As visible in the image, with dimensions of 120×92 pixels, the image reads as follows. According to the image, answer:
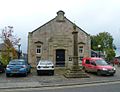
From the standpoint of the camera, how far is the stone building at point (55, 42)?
155 feet

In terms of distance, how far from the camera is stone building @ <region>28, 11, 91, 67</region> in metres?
47.1

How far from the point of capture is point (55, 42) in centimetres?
4750

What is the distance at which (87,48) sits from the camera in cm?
4856

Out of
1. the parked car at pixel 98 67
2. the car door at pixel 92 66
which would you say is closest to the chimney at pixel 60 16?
the parked car at pixel 98 67

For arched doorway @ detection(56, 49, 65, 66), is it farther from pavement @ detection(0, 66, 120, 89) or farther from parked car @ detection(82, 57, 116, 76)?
pavement @ detection(0, 66, 120, 89)

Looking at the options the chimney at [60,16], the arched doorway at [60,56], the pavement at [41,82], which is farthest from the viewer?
the chimney at [60,16]

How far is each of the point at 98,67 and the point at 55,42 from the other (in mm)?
17767

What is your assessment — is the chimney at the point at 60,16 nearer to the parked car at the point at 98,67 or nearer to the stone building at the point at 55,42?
the stone building at the point at 55,42

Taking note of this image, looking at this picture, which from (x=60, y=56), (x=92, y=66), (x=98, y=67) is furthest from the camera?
(x=60, y=56)

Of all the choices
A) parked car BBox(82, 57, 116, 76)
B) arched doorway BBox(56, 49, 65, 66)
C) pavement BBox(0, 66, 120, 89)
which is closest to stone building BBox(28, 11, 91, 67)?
arched doorway BBox(56, 49, 65, 66)

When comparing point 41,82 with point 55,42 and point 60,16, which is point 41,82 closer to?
point 55,42

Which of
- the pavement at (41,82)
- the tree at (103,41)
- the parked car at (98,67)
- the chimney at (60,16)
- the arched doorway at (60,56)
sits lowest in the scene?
the pavement at (41,82)

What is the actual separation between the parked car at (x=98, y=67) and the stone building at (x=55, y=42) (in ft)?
42.9

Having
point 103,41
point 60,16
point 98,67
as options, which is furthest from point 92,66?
point 103,41
